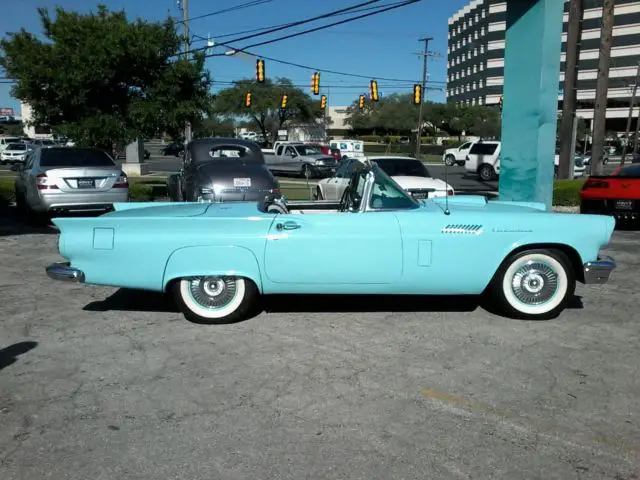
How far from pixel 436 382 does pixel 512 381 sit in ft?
1.74

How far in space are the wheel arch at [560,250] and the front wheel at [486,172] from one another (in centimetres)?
2360

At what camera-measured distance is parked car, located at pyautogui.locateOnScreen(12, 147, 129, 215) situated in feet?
36.8

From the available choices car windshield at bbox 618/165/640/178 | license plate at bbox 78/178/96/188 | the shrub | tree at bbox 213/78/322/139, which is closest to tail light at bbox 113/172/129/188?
license plate at bbox 78/178/96/188

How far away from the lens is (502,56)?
328 ft

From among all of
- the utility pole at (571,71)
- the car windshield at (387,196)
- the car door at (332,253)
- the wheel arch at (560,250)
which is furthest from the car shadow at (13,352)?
the utility pole at (571,71)

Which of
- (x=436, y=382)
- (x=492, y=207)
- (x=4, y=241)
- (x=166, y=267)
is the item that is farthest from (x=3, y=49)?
(x=436, y=382)

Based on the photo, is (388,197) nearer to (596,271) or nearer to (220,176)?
(596,271)

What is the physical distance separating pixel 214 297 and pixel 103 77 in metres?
11.5

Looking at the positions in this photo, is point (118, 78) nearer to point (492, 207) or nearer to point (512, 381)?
point (492, 207)

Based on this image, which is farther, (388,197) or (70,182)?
(70,182)

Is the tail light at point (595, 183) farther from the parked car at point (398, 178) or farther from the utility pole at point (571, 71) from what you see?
the utility pole at point (571, 71)

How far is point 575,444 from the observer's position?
354cm

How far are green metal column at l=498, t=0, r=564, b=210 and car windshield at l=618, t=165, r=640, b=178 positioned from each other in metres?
1.78

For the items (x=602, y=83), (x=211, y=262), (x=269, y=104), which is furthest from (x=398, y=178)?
(x=269, y=104)
